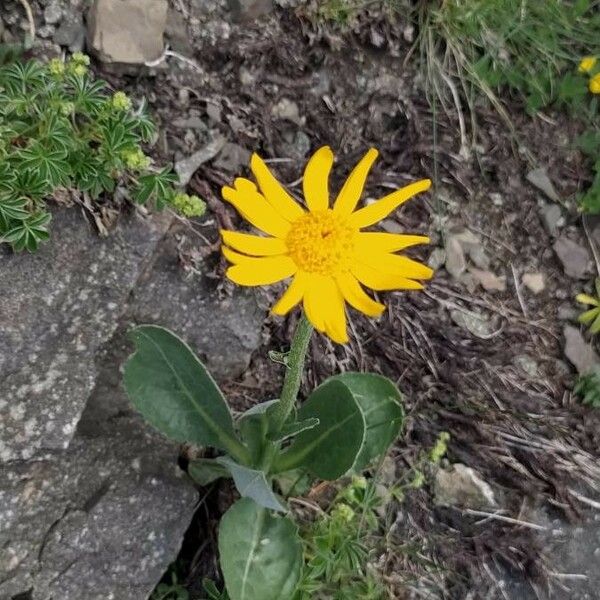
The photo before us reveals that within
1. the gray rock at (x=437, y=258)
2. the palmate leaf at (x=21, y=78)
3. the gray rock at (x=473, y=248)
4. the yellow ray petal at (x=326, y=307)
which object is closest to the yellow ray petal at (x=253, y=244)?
the yellow ray petal at (x=326, y=307)

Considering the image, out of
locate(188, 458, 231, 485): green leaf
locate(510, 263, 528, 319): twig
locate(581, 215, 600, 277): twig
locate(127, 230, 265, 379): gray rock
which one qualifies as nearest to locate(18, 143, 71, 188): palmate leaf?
locate(127, 230, 265, 379): gray rock

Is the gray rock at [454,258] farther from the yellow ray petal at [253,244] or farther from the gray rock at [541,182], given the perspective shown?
the yellow ray petal at [253,244]

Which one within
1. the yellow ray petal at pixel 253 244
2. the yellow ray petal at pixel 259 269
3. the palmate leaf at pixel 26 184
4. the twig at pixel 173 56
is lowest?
the palmate leaf at pixel 26 184

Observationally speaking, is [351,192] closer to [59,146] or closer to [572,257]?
[59,146]

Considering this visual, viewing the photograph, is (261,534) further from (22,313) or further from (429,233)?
(429,233)

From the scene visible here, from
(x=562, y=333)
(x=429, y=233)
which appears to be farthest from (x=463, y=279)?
(x=562, y=333)

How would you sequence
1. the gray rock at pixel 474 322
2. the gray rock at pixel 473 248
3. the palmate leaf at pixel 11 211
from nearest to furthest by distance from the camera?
→ the palmate leaf at pixel 11 211 < the gray rock at pixel 474 322 < the gray rock at pixel 473 248

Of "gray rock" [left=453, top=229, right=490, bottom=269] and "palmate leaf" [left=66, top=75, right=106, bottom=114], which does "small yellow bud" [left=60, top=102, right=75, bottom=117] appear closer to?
"palmate leaf" [left=66, top=75, right=106, bottom=114]
